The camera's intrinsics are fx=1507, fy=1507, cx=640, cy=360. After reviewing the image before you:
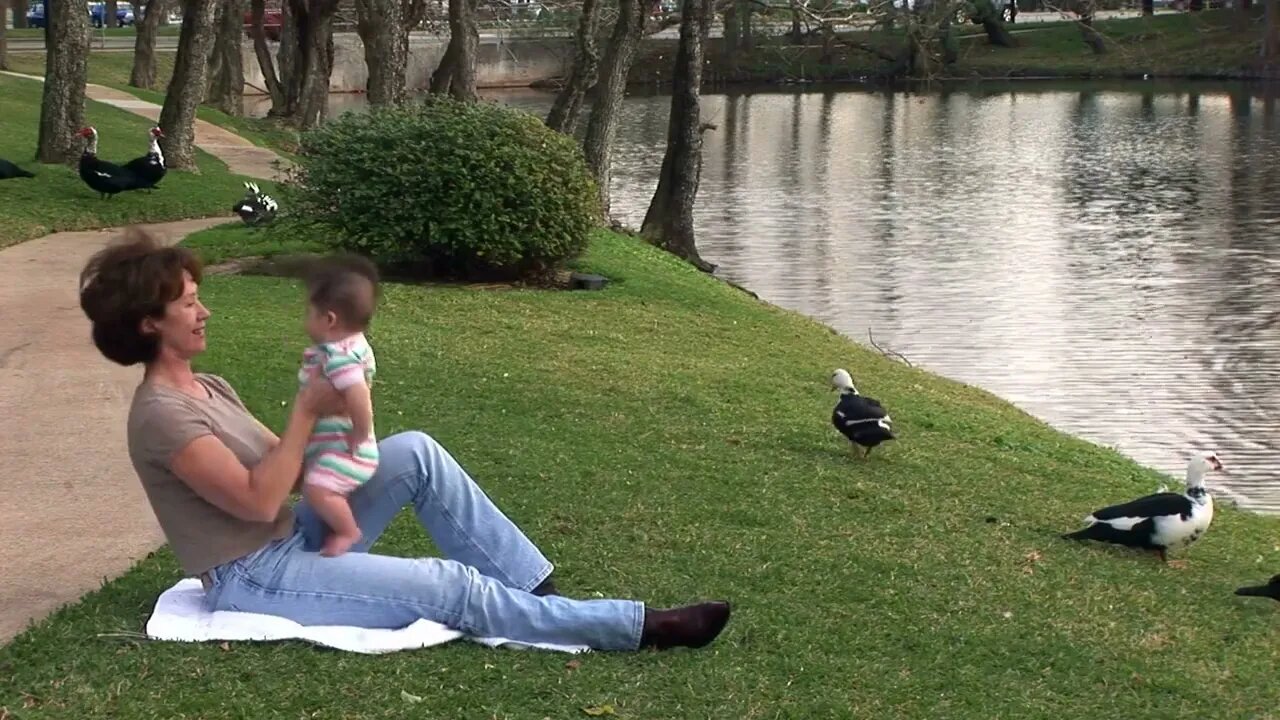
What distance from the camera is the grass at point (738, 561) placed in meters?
4.48

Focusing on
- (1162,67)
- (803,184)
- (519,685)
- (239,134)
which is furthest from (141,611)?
(1162,67)

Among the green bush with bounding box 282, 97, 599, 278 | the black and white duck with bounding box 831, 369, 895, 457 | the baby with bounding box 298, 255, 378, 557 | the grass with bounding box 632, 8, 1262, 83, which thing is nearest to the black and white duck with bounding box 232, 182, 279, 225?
the green bush with bounding box 282, 97, 599, 278

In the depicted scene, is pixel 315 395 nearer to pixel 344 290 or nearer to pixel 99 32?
pixel 344 290

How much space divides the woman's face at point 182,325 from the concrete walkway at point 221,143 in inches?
663

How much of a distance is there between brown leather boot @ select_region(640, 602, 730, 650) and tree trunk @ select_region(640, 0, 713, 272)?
14174mm

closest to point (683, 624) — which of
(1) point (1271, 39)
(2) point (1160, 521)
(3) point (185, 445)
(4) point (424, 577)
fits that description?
(4) point (424, 577)

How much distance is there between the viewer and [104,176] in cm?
1557

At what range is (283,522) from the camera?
179 inches

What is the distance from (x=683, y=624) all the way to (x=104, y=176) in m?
12.5

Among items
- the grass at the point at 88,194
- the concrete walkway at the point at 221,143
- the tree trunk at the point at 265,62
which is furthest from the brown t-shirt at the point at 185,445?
the tree trunk at the point at 265,62

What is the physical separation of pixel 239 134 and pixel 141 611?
23.4 meters

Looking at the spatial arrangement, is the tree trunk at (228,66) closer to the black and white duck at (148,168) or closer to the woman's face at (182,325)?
the black and white duck at (148,168)

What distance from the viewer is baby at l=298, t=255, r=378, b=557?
4168mm

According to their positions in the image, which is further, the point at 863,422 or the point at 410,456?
the point at 863,422
